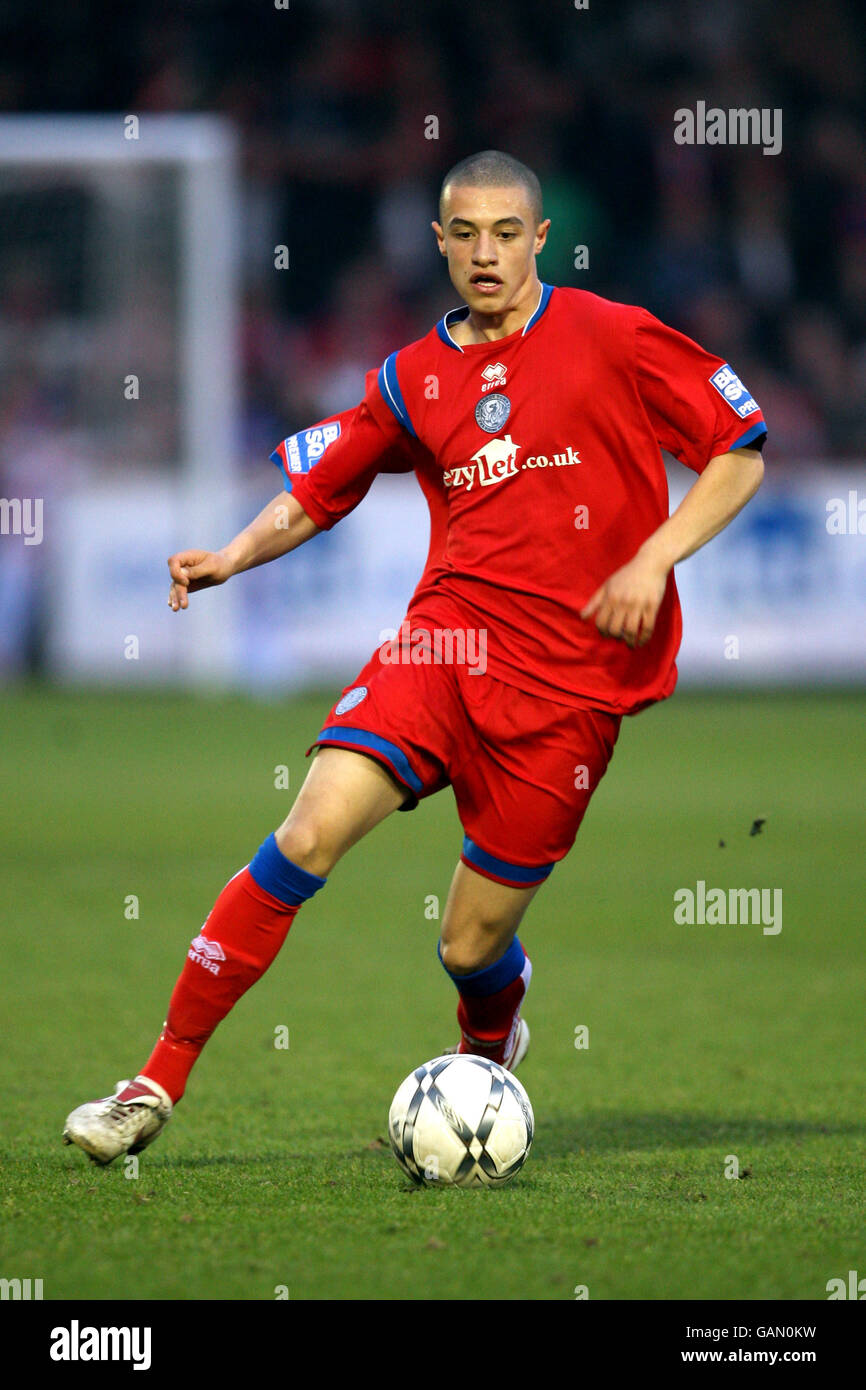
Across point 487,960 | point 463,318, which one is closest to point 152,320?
point 463,318

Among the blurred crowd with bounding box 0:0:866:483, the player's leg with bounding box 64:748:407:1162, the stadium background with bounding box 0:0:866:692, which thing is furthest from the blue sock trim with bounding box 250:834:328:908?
the blurred crowd with bounding box 0:0:866:483

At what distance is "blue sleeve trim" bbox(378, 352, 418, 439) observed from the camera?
435 cm

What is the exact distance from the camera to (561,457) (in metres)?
4.19

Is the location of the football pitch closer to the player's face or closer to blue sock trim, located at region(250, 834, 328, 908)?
blue sock trim, located at region(250, 834, 328, 908)

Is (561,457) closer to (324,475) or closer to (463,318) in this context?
(463,318)

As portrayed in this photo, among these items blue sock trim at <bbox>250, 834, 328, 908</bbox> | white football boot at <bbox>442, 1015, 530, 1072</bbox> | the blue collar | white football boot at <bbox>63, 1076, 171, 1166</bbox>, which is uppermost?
the blue collar

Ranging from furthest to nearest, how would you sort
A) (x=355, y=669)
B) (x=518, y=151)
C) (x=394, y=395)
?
(x=518, y=151)
(x=355, y=669)
(x=394, y=395)

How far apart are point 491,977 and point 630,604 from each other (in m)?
1.21

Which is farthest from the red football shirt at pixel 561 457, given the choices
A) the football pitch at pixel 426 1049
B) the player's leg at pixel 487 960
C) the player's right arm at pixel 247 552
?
the football pitch at pixel 426 1049

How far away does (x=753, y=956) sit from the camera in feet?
23.4

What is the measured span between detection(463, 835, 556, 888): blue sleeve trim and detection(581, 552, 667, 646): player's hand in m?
0.72

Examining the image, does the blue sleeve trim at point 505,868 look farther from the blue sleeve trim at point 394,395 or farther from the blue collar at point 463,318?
the blue collar at point 463,318

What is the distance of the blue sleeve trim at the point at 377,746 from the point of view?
401 centimetres

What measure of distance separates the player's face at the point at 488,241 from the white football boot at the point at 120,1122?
1.84 metres
